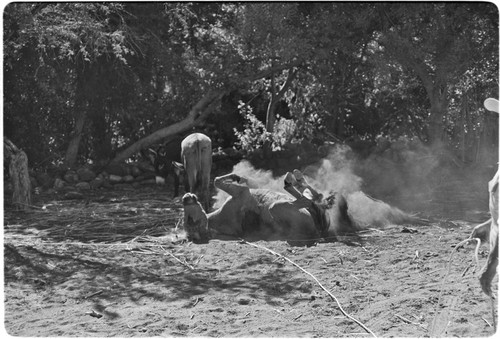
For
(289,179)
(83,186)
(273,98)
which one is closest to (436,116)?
(273,98)

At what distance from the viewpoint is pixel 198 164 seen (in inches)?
379

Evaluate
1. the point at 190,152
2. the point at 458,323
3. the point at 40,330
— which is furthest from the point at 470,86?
the point at 40,330

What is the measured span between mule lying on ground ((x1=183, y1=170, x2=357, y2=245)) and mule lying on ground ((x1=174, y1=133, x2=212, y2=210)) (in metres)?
1.23

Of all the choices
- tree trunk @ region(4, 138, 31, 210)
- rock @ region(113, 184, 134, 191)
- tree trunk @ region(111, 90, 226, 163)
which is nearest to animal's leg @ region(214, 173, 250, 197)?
tree trunk @ region(4, 138, 31, 210)

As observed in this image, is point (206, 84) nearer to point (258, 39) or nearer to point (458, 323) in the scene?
point (258, 39)

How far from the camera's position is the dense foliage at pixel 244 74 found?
39.0 feet

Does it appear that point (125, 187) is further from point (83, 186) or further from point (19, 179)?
point (19, 179)

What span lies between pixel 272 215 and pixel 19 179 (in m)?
4.35

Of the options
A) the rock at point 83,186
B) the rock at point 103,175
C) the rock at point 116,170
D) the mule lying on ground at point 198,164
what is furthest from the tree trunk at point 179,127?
the mule lying on ground at point 198,164

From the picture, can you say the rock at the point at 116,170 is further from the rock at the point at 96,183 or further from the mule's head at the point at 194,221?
the mule's head at the point at 194,221

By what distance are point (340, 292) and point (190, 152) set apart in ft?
13.3

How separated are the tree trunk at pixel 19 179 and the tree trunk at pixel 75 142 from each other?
3946 mm

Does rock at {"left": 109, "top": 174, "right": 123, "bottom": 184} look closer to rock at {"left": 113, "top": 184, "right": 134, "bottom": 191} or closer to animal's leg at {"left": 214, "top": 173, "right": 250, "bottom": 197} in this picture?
rock at {"left": 113, "top": 184, "right": 134, "bottom": 191}

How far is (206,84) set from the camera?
1382cm
